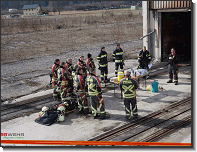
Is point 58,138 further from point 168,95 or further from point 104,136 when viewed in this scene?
point 168,95

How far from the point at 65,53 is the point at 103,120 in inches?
512

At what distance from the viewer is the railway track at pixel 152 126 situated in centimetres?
807

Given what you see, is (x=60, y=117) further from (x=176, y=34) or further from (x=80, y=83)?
(x=176, y=34)

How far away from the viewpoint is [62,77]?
1054cm

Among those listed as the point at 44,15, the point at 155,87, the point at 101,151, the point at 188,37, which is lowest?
the point at 101,151

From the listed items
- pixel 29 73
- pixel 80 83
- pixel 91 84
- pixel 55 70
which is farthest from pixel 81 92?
pixel 29 73

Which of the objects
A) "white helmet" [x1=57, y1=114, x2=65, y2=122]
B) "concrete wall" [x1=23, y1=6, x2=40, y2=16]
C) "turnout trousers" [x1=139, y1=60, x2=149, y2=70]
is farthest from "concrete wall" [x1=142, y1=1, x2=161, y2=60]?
"concrete wall" [x1=23, y1=6, x2=40, y2=16]

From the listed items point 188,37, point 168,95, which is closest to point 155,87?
point 168,95

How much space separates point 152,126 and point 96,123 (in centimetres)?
186

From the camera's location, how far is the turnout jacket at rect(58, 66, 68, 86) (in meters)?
10.5

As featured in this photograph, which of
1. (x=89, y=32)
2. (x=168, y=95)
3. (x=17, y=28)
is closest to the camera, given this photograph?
(x=168, y=95)

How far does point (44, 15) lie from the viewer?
1860 inches

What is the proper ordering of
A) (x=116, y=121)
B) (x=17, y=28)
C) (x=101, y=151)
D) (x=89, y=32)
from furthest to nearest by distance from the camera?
(x=17, y=28)
(x=89, y=32)
(x=116, y=121)
(x=101, y=151)

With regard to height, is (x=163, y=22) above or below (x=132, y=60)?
above
